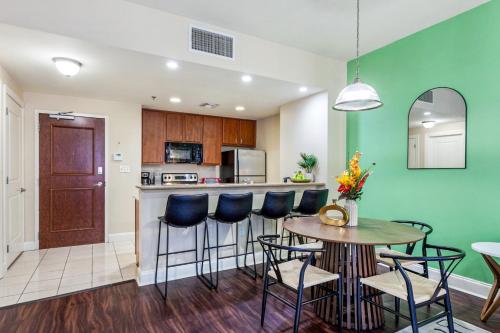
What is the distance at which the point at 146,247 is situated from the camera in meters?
3.03

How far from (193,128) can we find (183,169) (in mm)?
873

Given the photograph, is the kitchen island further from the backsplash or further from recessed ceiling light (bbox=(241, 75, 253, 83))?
the backsplash

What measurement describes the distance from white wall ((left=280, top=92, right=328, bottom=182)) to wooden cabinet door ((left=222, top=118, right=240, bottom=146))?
4.75 ft

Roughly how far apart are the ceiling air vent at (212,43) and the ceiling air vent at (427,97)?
2.19 metres

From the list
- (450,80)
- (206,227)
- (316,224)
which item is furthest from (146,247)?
(450,80)

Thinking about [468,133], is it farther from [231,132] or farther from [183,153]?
[183,153]

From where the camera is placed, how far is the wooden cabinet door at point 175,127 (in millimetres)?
5375

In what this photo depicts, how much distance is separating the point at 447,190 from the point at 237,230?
2.36 metres

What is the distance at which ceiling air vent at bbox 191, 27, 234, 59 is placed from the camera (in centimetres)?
298

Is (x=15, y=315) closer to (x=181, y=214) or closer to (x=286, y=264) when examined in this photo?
(x=181, y=214)

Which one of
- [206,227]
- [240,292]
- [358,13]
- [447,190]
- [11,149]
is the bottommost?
[240,292]

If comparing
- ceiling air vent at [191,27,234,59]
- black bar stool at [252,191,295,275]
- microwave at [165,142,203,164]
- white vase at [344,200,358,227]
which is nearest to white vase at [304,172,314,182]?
black bar stool at [252,191,295,275]

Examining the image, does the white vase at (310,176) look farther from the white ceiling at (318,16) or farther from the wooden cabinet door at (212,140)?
the wooden cabinet door at (212,140)

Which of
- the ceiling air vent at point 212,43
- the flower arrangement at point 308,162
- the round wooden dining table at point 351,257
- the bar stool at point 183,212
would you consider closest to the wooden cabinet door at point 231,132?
the flower arrangement at point 308,162
